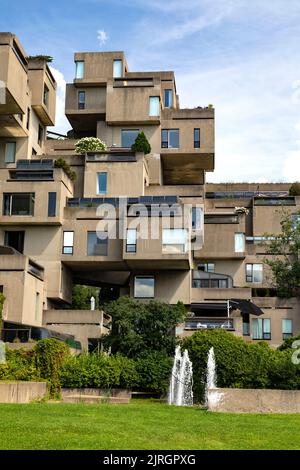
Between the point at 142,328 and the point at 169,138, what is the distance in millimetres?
28876

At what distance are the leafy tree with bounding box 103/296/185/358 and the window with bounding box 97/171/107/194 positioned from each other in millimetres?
16259

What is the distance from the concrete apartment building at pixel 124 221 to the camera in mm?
45125

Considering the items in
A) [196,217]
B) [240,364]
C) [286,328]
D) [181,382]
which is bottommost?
[181,382]

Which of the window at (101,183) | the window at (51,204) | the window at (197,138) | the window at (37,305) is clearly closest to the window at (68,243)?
the window at (51,204)

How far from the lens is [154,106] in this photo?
6062cm

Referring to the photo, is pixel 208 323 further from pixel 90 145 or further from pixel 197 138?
pixel 197 138

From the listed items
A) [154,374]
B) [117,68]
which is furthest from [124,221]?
[117,68]

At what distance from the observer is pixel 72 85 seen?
68062 mm

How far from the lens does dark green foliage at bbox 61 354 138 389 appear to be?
29078 mm

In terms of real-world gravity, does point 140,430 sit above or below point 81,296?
below

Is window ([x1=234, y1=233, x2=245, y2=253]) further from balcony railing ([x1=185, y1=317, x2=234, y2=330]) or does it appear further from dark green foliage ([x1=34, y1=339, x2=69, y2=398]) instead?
dark green foliage ([x1=34, y1=339, x2=69, y2=398])

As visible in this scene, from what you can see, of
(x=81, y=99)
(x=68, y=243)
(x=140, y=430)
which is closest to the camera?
(x=140, y=430)

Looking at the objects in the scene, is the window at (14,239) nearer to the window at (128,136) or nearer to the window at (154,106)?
the window at (128,136)

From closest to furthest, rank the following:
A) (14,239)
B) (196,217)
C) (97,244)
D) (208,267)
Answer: (97,244) → (14,239) → (196,217) → (208,267)
